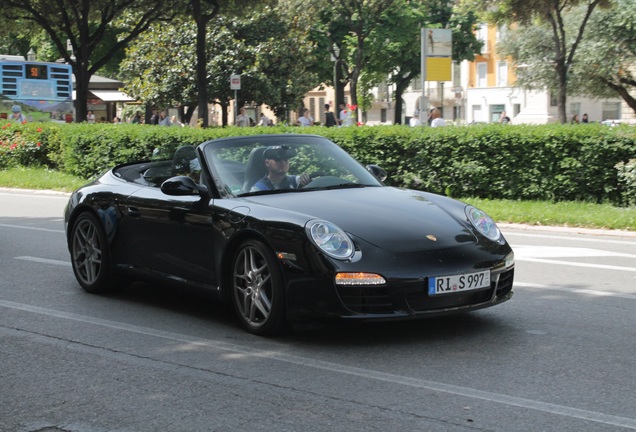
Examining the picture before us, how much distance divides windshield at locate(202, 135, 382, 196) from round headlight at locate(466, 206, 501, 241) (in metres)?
0.97

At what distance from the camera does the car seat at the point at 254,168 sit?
294 inches

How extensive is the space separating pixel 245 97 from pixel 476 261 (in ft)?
144

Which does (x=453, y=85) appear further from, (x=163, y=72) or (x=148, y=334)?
(x=148, y=334)

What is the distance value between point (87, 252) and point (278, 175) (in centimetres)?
226

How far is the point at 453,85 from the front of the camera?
8994 cm

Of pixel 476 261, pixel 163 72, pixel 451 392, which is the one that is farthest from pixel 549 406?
pixel 163 72

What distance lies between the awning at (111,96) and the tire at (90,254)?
42222 mm

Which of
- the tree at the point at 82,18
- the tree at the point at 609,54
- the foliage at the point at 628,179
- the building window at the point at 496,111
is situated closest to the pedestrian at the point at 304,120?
the tree at the point at 82,18

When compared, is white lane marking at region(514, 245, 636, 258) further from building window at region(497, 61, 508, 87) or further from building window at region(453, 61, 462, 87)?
building window at region(453, 61, 462, 87)

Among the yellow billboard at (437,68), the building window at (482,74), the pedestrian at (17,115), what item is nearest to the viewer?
the yellow billboard at (437,68)

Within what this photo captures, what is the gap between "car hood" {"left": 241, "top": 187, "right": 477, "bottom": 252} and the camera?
6.53m

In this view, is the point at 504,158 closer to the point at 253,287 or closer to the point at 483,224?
the point at 483,224

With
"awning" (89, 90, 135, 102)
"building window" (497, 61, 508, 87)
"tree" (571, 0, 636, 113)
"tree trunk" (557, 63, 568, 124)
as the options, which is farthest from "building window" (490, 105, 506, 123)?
"tree trunk" (557, 63, 568, 124)

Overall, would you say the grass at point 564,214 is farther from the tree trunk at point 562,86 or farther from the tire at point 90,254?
the tree trunk at point 562,86
